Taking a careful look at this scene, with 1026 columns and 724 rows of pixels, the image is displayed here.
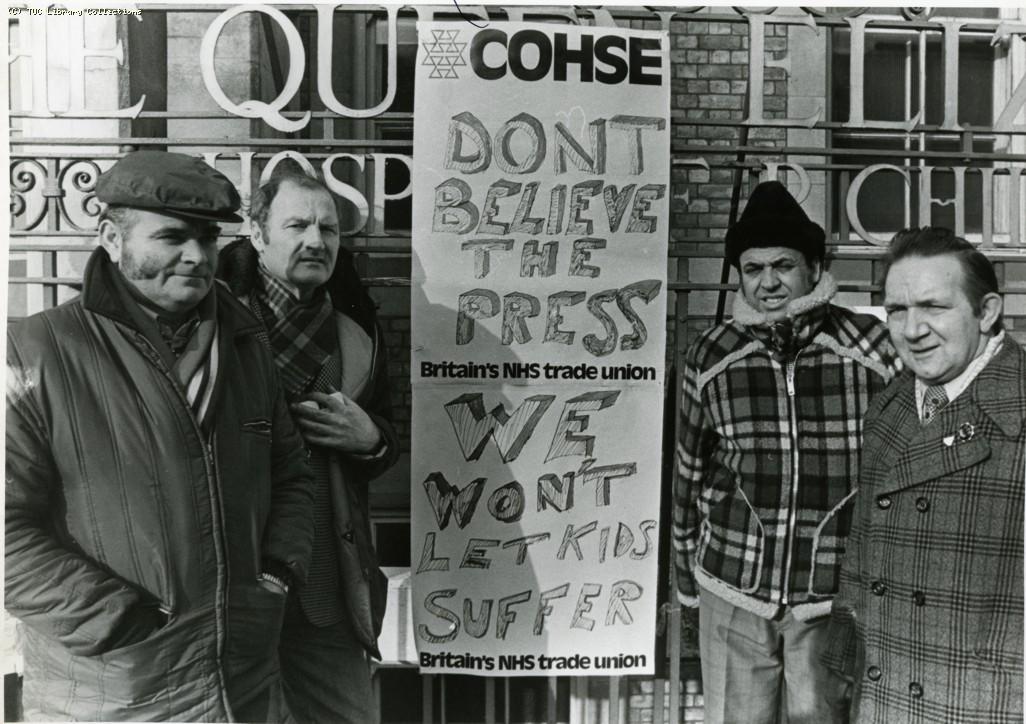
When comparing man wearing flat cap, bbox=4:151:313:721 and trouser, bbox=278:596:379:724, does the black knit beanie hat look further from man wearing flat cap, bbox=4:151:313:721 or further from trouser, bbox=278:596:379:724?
trouser, bbox=278:596:379:724

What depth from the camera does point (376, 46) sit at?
367cm

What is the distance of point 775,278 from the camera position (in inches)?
138

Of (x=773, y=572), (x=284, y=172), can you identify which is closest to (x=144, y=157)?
(x=284, y=172)

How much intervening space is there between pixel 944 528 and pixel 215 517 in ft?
7.88

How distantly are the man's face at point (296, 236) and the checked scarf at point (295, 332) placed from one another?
0.18 ft

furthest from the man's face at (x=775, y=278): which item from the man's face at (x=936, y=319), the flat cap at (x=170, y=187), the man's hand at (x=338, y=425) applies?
the flat cap at (x=170, y=187)

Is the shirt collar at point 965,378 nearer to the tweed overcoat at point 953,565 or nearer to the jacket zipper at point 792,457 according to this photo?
the tweed overcoat at point 953,565

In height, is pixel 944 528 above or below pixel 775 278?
below

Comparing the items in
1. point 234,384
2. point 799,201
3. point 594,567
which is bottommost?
point 594,567

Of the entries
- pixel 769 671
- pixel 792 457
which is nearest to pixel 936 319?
pixel 792 457

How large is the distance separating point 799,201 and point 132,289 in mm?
2466

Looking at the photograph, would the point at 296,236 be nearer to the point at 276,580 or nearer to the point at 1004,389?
the point at 276,580

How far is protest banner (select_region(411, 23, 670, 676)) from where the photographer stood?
11.9 feet

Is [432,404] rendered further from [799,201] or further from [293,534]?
[799,201]
